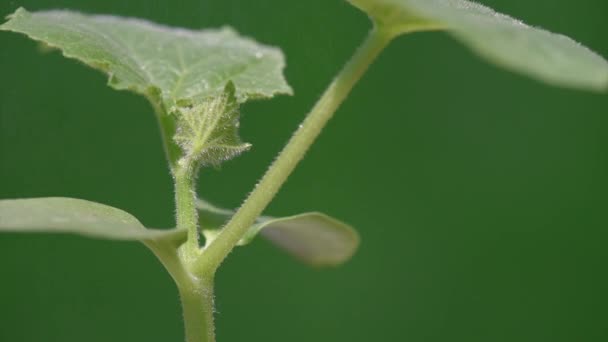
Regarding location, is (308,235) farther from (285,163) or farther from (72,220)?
(72,220)

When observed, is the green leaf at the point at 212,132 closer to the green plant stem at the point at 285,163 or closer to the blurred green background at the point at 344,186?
the green plant stem at the point at 285,163

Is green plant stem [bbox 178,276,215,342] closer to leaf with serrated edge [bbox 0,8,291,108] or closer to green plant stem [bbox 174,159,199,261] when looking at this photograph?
green plant stem [bbox 174,159,199,261]

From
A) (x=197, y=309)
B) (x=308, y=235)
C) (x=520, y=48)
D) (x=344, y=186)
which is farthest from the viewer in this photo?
(x=344, y=186)

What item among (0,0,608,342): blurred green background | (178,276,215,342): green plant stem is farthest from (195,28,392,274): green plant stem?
(0,0,608,342): blurred green background

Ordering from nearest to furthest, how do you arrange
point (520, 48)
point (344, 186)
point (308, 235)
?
point (520, 48) → point (308, 235) → point (344, 186)

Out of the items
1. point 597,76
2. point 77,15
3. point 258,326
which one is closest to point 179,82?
point 77,15

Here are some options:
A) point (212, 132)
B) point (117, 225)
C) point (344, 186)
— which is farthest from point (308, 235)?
point (344, 186)

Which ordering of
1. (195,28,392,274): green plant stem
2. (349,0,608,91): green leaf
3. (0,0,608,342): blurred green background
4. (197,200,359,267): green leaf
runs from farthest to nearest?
(0,0,608,342): blurred green background
(197,200,359,267): green leaf
(195,28,392,274): green plant stem
(349,0,608,91): green leaf
